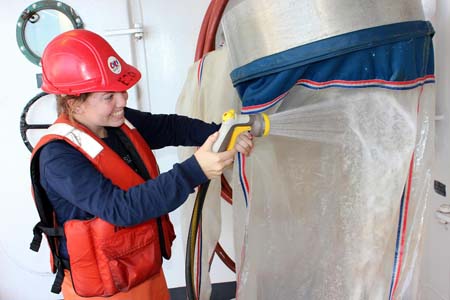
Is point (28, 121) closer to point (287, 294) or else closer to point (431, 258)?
point (287, 294)

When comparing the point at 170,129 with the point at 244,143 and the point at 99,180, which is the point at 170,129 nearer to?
the point at 99,180

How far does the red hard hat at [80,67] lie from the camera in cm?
91

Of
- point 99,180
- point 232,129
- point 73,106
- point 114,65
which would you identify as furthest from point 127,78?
point 232,129

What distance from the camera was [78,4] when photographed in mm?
1535

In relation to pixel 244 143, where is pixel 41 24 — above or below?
above

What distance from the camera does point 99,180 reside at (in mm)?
866

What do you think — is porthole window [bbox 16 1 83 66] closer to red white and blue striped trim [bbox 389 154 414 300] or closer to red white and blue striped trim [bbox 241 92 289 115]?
red white and blue striped trim [bbox 241 92 289 115]

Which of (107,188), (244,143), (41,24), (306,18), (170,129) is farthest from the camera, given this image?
(41,24)

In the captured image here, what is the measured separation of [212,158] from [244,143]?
0.07 m

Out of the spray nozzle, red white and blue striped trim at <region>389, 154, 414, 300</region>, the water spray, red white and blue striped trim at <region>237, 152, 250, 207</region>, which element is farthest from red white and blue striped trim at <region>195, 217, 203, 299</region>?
red white and blue striped trim at <region>389, 154, 414, 300</region>

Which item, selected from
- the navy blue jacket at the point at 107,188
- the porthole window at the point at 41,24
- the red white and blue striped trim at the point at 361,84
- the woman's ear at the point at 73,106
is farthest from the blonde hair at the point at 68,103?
the porthole window at the point at 41,24

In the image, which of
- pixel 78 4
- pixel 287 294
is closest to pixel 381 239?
pixel 287 294

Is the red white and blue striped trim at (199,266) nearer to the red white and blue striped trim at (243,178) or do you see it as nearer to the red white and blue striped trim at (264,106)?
the red white and blue striped trim at (243,178)

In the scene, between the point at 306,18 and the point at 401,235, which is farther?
the point at 401,235
